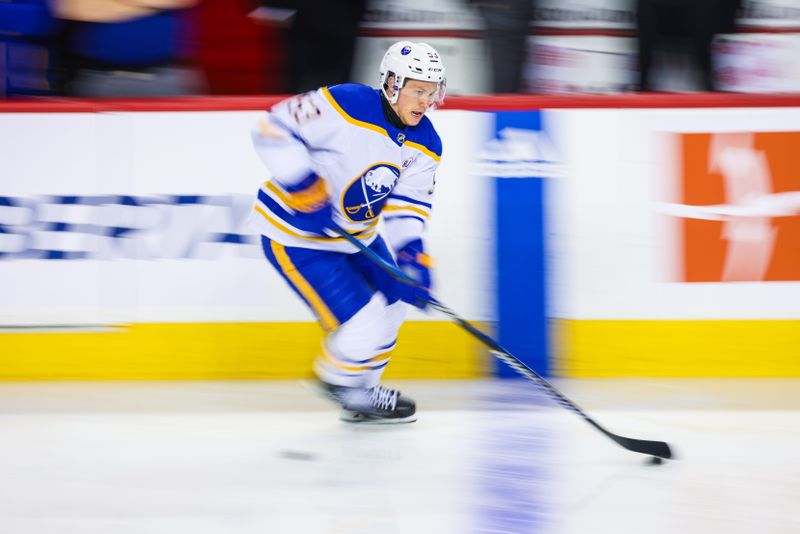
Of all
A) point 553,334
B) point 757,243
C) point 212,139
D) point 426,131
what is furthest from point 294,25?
point 757,243

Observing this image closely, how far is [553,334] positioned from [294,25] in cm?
149

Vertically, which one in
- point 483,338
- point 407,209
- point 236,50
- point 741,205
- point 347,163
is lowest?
point 483,338

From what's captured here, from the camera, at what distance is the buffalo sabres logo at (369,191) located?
282 cm

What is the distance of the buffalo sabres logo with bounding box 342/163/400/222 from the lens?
2824 mm

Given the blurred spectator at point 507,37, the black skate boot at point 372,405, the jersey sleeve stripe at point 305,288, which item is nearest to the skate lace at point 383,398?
the black skate boot at point 372,405

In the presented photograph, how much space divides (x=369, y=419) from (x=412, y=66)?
107 centimetres

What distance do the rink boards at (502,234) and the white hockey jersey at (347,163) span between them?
552 mm

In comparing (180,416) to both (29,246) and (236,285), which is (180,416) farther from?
(29,246)

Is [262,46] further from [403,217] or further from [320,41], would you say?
[403,217]

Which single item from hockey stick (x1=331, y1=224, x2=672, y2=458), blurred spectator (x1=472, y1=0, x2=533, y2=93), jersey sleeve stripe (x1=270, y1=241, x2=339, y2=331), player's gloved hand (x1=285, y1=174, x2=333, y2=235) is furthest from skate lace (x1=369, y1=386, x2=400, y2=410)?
blurred spectator (x1=472, y1=0, x2=533, y2=93)

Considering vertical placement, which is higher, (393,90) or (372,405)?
(393,90)

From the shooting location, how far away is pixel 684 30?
149 inches

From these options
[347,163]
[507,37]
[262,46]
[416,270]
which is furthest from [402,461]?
[262,46]

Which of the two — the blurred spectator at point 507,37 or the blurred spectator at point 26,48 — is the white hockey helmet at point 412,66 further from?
the blurred spectator at point 26,48
